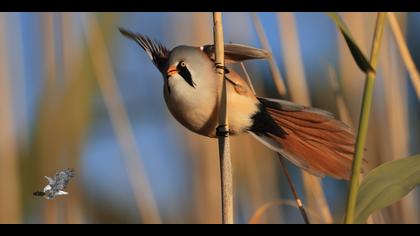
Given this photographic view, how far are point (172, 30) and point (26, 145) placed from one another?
1.26ft

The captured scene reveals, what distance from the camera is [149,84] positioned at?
1330 millimetres

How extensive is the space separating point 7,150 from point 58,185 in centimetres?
71

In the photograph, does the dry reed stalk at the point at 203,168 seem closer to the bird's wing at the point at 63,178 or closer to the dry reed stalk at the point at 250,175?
the dry reed stalk at the point at 250,175

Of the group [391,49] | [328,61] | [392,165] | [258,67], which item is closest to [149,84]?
[258,67]

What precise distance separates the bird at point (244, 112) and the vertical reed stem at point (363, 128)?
0.30 meters

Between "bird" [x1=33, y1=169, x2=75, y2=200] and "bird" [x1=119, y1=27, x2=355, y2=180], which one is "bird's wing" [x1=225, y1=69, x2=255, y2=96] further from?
"bird" [x1=33, y1=169, x2=75, y2=200]

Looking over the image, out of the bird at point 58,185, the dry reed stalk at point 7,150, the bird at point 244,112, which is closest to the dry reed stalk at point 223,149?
the bird at point 244,112

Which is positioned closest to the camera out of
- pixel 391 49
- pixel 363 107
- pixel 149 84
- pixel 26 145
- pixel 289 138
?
pixel 363 107

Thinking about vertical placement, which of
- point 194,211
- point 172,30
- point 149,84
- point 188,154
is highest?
point 172,30

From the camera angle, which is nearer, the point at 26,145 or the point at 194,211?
the point at 26,145

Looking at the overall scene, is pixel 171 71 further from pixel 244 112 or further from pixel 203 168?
pixel 203 168

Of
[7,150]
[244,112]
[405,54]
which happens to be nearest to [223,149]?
[244,112]

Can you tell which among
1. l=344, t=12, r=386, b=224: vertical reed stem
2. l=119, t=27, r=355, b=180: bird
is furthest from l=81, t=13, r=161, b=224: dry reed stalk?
l=344, t=12, r=386, b=224: vertical reed stem

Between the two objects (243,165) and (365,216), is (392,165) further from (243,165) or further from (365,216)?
(243,165)
